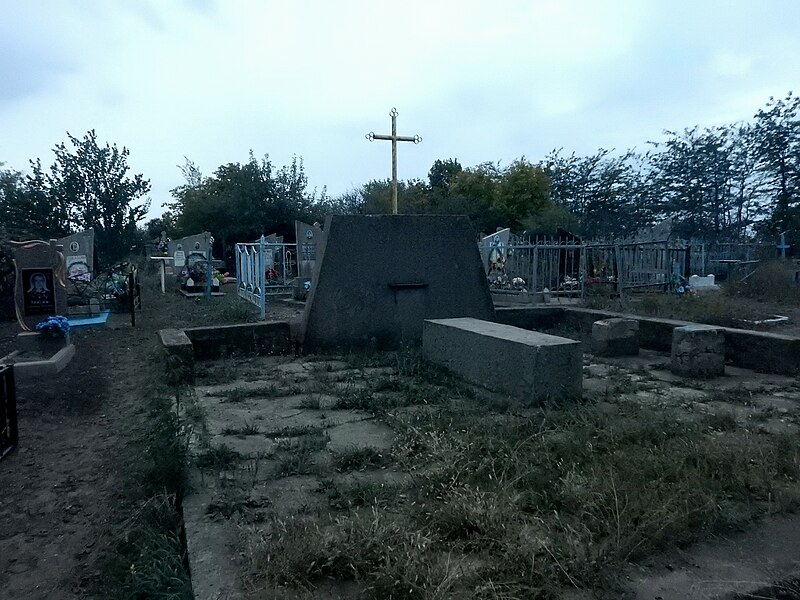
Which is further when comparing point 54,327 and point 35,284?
point 35,284

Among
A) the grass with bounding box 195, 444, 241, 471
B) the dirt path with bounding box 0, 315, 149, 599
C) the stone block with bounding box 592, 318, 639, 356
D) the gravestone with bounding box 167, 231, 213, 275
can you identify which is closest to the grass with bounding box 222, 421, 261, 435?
the grass with bounding box 195, 444, 241, 471

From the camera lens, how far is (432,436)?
14.1ft

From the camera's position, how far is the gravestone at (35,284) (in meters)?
10.2

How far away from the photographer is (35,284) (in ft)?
34.0

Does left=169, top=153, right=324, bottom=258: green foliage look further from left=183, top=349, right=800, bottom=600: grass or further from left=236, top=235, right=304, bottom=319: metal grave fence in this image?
left=183, top=349, right=800, bottom=600: grass

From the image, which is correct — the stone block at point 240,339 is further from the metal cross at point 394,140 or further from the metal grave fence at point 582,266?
the metal grave fence at point 582,266

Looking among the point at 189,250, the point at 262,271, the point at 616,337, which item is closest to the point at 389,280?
the point at 616,337

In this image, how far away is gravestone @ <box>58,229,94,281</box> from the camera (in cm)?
1644

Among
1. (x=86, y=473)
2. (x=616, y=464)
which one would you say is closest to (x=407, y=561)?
(x=616, y=464)

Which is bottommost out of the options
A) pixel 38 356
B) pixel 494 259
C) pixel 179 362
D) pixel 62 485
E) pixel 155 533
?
pixel 62 485

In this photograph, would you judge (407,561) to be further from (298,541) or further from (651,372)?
(651,372)

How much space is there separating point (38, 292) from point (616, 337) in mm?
9170

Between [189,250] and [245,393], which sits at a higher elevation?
[189,250]

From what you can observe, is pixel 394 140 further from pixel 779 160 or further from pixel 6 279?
pixel 779 160
